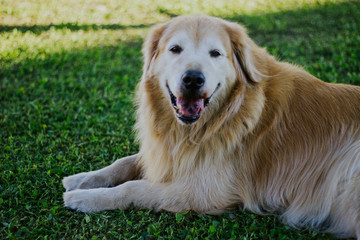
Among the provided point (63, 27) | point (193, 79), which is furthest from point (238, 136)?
point (63, 27)

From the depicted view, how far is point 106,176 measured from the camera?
149 inches

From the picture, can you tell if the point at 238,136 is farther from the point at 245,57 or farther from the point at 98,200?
the point at 98,200

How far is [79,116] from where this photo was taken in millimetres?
5273

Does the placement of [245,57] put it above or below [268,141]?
above

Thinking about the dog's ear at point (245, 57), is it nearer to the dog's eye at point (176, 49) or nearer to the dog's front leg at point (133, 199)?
the dog's eye at point (176, 49)

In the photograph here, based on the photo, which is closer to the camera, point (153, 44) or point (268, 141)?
point (268, 141)

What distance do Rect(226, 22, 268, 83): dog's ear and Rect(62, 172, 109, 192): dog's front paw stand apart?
1.76 metres

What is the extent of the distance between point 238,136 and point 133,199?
1.14 meters

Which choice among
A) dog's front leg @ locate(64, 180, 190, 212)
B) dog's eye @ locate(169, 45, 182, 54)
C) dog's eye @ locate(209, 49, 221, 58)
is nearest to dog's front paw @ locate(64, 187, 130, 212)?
dog's front leg @ locate(64, 180, 190, 212)

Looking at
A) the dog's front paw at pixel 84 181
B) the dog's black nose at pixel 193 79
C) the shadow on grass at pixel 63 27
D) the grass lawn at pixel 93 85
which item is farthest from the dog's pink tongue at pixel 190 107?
the shadow on grass at pixel 63 27

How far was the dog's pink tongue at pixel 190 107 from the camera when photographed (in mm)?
3189

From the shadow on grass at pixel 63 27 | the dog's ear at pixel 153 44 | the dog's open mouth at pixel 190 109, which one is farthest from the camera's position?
the shadow on grass at pixel 63 27

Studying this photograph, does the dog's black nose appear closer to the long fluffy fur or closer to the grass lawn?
the long fluffy fur

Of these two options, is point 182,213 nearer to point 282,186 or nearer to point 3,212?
point 282,186
